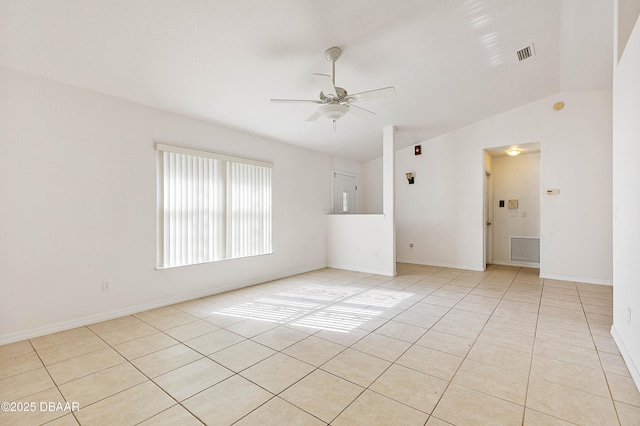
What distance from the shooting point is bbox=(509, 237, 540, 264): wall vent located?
6105mm

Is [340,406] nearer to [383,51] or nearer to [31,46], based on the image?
[383,51]

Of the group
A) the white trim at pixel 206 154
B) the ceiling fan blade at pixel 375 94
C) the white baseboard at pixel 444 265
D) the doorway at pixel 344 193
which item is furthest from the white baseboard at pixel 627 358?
the doorway at pixel 344 193

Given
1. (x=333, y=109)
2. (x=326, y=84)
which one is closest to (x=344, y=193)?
(x=333, y=109)

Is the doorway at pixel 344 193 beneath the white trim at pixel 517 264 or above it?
above

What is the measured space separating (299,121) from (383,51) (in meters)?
1.84

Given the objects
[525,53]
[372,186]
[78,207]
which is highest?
[525,53]

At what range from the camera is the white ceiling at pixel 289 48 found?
2.34 meters

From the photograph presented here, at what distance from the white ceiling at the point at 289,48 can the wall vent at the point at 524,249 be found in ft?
10.2

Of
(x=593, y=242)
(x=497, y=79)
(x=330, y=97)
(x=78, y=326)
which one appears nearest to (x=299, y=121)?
(x=330, y=97)

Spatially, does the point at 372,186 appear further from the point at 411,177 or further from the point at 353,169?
the point at 411,177

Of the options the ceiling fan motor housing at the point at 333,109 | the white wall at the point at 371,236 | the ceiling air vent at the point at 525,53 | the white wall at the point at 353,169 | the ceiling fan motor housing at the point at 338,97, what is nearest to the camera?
the ceiling fan motor housing at the point at 338,97

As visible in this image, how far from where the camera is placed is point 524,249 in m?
6.25

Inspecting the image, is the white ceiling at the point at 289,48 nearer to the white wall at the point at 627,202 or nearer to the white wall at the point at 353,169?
the white wall at the point at 627,202

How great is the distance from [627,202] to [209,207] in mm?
→ 4577
